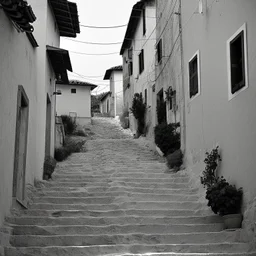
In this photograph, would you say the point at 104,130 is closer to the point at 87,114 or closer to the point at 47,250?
the point at 87,114

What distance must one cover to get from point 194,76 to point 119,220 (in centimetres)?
496

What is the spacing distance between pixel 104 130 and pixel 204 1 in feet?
58.6

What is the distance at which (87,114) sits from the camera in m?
32.9

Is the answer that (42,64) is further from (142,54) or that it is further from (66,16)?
(142,54)

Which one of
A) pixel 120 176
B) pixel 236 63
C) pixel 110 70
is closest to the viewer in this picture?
pixel 236 63

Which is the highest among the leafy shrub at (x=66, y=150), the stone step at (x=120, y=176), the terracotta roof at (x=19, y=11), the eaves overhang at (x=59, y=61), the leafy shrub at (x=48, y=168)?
the eaves overhang at (x=59, y=61)

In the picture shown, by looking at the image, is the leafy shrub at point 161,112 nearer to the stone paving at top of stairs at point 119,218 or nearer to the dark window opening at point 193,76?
the stone paving at top of stairs at point 119,218

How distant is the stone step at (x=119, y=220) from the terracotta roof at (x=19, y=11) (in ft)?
12.2

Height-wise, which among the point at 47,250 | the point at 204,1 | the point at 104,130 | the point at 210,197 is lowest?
the point at 47,250

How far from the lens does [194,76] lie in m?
13.7

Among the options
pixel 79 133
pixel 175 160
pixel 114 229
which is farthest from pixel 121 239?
pixel 79 133

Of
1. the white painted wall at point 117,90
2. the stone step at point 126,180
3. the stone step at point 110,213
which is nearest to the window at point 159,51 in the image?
the stone step at point 126,180

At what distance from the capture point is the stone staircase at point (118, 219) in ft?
28.9

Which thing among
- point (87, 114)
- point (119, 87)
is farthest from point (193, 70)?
point (119, 87)
